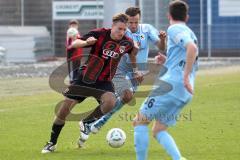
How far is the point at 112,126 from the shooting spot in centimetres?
1519

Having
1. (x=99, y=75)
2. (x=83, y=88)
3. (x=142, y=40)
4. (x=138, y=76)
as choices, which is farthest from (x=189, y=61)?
(x=142, y=40)

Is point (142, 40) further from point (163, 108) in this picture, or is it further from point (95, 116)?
point (163, 108)

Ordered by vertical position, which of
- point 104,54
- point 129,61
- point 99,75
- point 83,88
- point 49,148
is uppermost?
point 104,54

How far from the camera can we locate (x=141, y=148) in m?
9.77

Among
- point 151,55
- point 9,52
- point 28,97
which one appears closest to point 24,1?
point 9,52

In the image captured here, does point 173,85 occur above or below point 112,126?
above

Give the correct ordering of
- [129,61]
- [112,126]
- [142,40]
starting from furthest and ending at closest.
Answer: [112,126] < [142,40] < [129,61]

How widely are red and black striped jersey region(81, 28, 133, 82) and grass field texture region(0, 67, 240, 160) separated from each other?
1.11 metres

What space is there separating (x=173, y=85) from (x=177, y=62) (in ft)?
0.88

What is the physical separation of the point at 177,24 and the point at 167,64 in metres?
0.50

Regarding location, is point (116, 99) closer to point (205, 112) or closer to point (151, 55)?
point (205, 112)

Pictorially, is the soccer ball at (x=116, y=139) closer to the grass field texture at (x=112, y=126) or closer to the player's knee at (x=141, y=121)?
the grass field texture at (x=112, y=126)

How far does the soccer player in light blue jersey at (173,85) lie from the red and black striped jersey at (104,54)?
2.19 metres

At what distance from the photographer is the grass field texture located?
38.0ft
